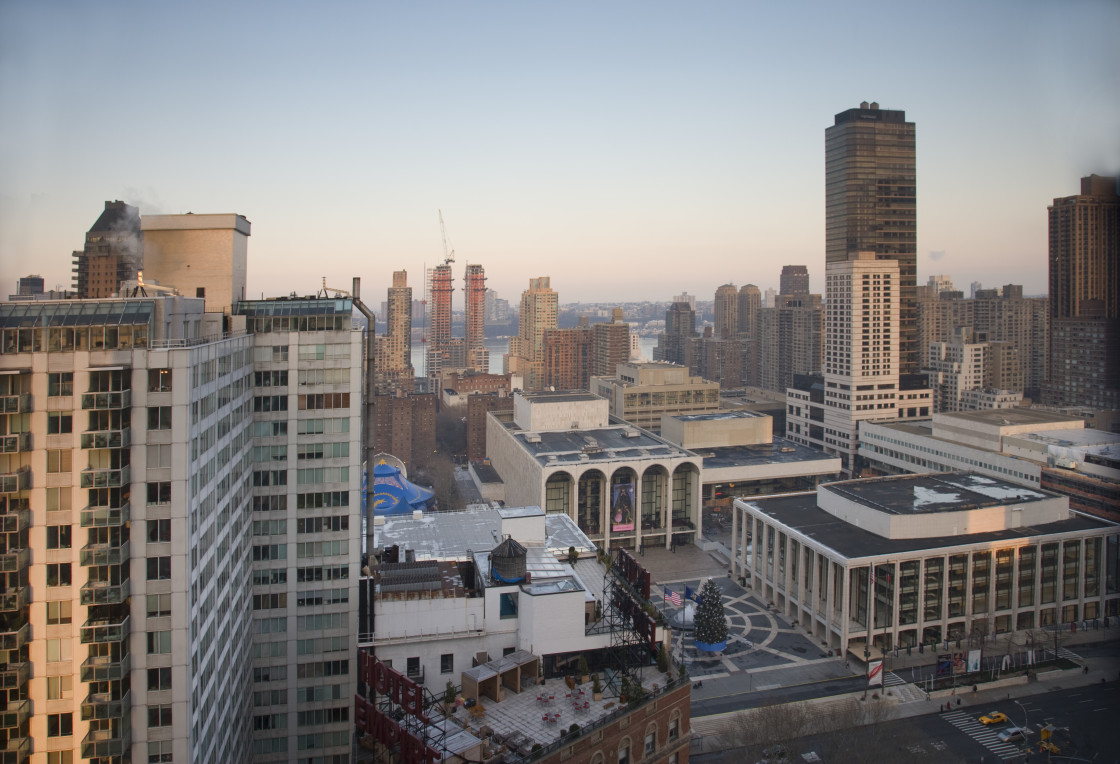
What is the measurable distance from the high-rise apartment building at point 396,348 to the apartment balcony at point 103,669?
291ft

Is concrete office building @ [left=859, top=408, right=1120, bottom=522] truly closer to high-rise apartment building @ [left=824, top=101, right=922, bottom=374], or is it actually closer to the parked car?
the parked car

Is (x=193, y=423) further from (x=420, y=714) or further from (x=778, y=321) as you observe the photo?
(x=778, y=321)

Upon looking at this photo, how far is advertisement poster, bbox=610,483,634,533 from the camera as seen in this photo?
194ft

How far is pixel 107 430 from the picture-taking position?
56.9 ft

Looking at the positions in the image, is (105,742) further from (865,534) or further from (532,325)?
(532,325)

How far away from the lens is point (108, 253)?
36.8m

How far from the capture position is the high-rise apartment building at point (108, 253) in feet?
113

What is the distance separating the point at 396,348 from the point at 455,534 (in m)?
108

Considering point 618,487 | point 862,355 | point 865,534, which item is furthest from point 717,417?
point 865,534

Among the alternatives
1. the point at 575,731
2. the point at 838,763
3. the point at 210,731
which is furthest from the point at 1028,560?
the point at 210,731

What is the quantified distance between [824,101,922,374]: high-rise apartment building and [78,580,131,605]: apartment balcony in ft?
303

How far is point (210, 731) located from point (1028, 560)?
132 feet

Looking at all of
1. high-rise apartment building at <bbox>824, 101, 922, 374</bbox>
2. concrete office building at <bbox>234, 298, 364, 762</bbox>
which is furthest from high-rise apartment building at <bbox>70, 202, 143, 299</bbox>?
high-rise apartment building at <bbox>824, 101, 922, 374</bbox>

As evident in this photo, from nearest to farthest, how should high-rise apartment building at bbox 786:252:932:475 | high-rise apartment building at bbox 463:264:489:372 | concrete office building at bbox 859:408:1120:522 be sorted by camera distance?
concrete office building at bbox 859:408:1120:522
high-rise apartment building at bbox 786:252:932:475
high-rise apartment building at bbox 463:264:489:372
